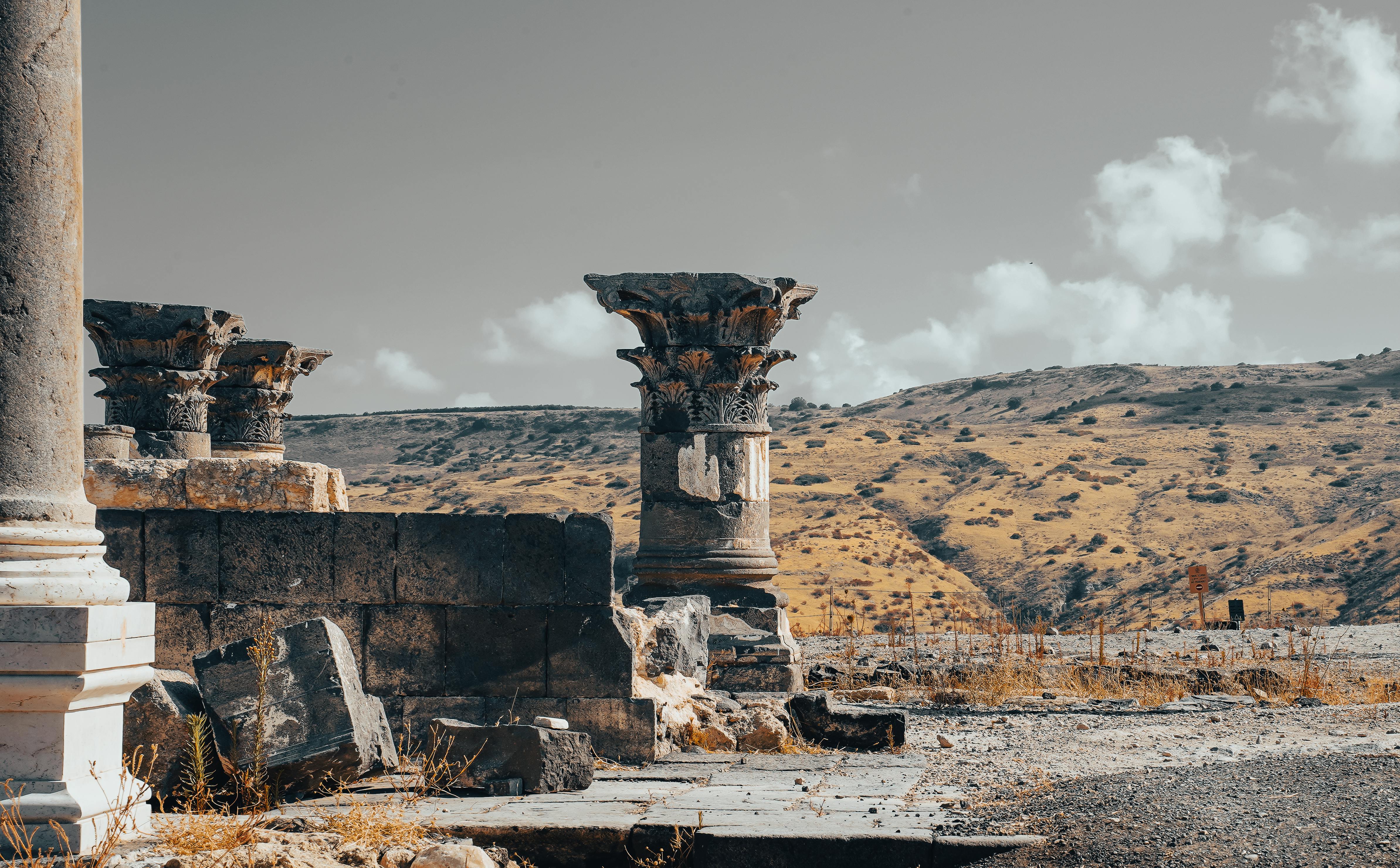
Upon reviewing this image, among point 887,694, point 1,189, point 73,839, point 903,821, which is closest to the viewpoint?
point 73,839

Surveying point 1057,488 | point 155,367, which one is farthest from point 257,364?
point 1057,488

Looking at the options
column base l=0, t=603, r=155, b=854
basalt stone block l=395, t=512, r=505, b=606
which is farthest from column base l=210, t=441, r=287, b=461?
column base l=0, t=603, r=155, b=854

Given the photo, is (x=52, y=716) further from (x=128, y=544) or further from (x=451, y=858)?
(x=128, y=544)

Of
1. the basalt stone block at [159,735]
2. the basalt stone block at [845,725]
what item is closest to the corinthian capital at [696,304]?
the basalt stone block at [845,725]

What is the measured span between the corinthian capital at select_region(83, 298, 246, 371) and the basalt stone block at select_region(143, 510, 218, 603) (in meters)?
8.91

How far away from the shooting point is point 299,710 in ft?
21.2

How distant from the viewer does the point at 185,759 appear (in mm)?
6379

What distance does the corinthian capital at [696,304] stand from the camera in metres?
13.7

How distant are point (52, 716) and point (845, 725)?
555cm

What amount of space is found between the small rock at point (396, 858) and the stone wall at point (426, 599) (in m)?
2.55

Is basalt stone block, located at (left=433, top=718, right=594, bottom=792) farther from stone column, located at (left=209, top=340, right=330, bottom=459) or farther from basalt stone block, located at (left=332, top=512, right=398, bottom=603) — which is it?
stone column, located at (left=209, top=340, right=330, bottom=459)

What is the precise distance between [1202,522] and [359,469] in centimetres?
4770

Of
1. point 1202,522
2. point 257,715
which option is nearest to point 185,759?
point 257,715

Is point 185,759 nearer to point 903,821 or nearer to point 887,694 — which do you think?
point 903,821
